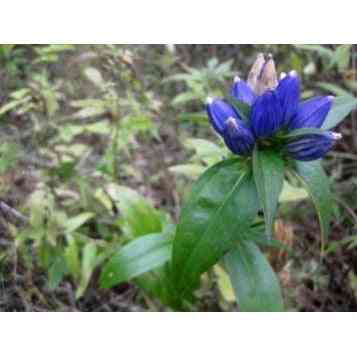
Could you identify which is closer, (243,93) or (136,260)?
(243,93)

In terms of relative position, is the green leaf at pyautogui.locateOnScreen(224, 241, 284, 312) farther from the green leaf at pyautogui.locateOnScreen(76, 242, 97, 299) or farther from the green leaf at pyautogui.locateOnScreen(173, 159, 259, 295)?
the green leaf at pyautogui.locateOnScreen(76, 242, 97, 299)

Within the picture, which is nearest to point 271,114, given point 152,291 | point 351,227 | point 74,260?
point 152,291

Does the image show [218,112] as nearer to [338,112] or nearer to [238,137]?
[238,137]

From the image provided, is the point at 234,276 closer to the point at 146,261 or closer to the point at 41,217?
the point at 146,261

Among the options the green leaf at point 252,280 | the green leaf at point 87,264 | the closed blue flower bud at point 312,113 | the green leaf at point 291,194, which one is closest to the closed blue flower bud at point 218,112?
the closed blue flower bud at point 312,113

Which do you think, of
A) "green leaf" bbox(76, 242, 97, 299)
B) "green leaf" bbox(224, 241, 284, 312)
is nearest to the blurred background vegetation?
"green leaf" bbox(76, 242, 97, 299)

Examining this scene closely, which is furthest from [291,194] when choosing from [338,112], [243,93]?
[243,93]
